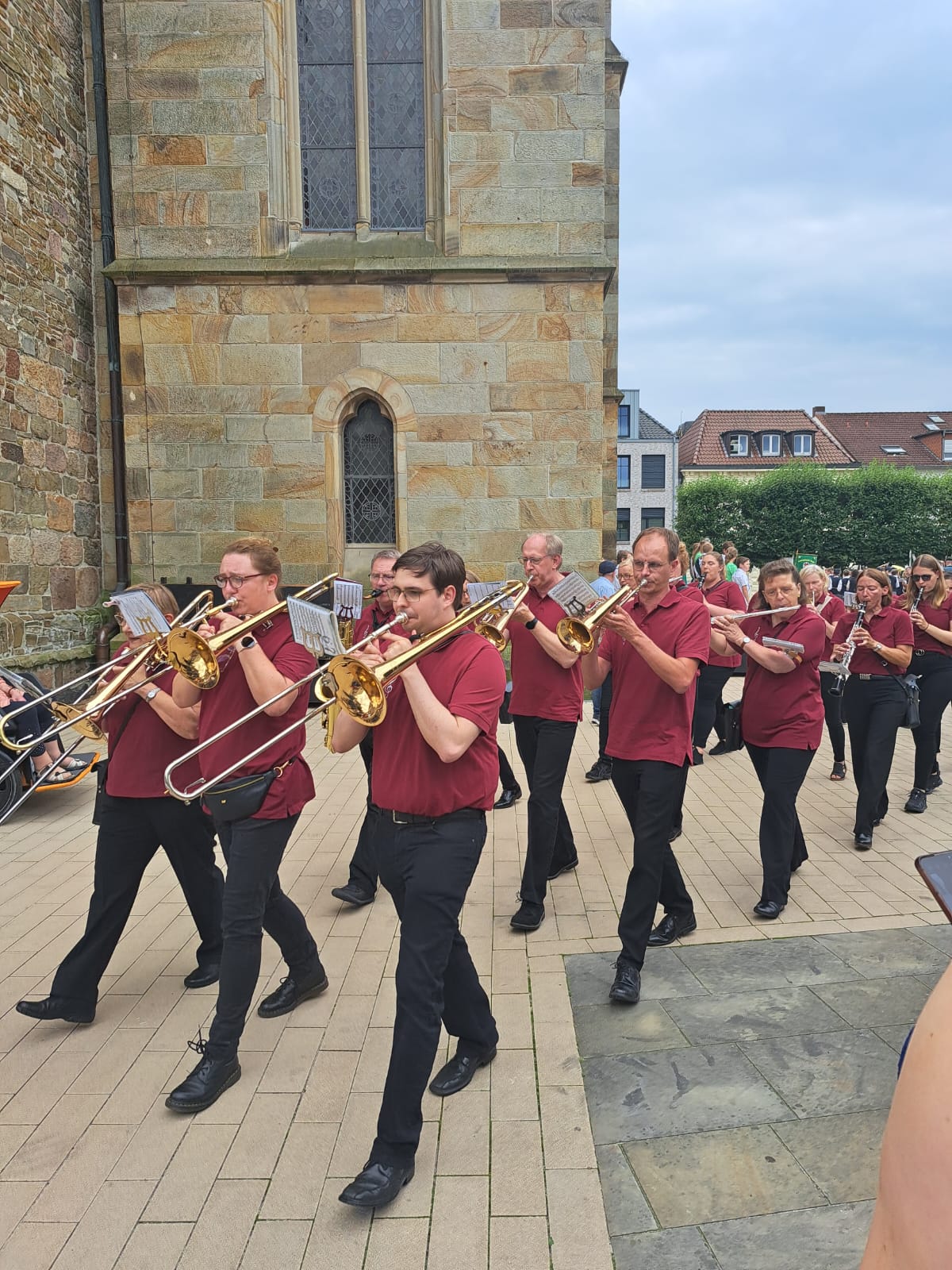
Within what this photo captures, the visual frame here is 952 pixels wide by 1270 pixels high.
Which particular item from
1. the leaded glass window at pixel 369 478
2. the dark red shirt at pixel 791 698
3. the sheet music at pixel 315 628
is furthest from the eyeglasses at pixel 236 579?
the leaded glass window at pixel 369 478

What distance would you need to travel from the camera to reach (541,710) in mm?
5262

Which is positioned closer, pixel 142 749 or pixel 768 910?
pixel 142 749

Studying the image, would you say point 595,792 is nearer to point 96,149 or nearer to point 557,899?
point 557,899

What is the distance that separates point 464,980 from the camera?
3301 millimetres

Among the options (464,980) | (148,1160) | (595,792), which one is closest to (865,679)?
(595,792)

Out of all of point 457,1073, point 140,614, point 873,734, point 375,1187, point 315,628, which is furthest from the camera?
point 873,734

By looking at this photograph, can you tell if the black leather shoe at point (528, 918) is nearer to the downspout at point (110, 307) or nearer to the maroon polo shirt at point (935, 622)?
the maroon polo shirt at point (935, 622)

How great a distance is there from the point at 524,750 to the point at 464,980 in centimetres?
236

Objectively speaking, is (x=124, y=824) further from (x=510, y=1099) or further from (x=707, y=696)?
(x=707, y=696)

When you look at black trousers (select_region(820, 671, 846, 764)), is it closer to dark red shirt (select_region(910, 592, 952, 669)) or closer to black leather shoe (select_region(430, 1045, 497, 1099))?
dark red shirt (select_region(910, 592, 952, 669))

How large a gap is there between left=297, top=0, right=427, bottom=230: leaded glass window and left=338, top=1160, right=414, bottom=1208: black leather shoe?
37.7 ft

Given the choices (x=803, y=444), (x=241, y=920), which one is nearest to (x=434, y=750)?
(x=241, y=920)

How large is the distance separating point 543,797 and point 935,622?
177 inches

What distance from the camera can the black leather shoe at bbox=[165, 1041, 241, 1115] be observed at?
127 inches
